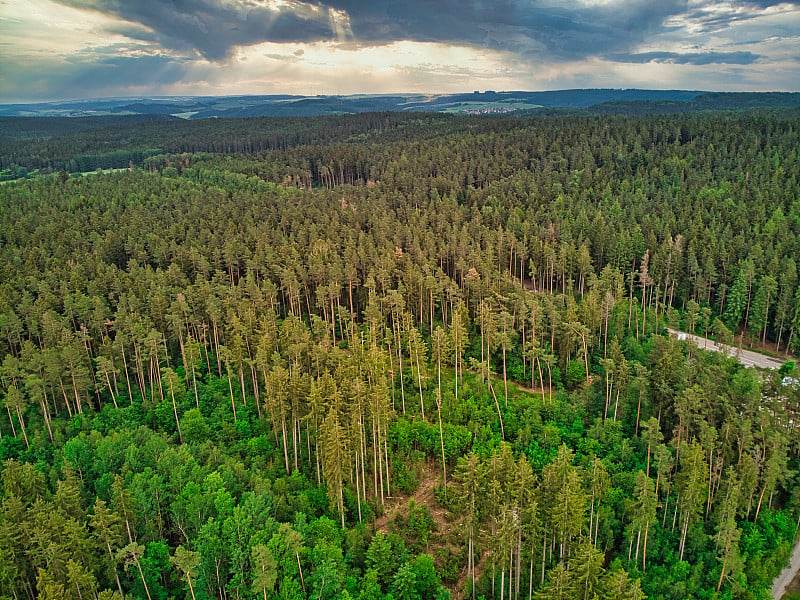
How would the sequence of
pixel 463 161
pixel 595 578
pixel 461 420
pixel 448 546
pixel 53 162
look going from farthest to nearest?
pixel 53 162
pixel 463 161
pixel 461 420
pixel 448 546
pixel 595 578

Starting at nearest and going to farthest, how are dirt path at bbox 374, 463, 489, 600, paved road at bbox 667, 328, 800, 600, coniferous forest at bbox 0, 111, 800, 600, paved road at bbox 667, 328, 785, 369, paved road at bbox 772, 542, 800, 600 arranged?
coniferous forest at bbox 0, 111, 800, 600 < paved road at bbox 772, 542, 800, 600 < paved road at bbox 667, 328, 800, 600 < dirt path at bbox 374, 463, 489, 600 < paved road at bbox 667, 328, 785, 369

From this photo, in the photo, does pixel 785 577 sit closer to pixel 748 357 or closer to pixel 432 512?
pixel 432 512

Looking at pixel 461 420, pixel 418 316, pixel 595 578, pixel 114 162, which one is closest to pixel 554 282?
pixel 418 316

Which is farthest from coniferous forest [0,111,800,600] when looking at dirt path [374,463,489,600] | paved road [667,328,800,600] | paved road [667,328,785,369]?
paved road [667,328,785,369]

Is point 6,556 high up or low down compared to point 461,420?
up

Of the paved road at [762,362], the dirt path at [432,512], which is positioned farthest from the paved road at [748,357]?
the dirt path at [432,512]

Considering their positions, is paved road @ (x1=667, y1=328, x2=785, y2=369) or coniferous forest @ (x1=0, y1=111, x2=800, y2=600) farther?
paved road @ (x1=667, y1=328, x2=785, y2=369)

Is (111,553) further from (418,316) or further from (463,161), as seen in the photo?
(463,161)

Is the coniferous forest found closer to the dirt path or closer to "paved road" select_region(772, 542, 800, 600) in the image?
the dirt path
